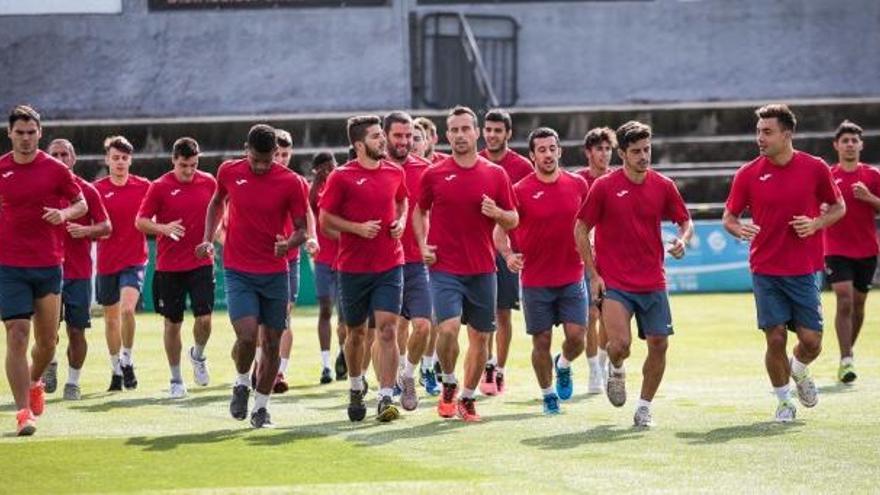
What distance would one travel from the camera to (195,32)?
43.5 metres

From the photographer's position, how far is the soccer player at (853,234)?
20656 mm

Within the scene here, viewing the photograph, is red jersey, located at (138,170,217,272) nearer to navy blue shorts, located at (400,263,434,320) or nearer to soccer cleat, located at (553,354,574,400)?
navy blue shorts, located at (400,263,434,320)

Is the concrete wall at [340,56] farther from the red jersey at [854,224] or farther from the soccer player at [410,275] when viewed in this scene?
the soccer player at [410,275]

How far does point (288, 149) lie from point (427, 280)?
3548 millimetres

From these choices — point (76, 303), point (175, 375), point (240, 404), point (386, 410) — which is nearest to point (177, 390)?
point (175, 375)

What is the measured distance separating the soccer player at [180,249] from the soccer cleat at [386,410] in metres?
3.72

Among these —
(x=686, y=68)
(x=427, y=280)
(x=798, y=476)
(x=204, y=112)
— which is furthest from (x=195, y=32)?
(x=798, y=476)

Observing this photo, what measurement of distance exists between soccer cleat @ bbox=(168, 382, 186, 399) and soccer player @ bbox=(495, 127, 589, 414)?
385 centimetres

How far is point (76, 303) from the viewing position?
20125 millimetres

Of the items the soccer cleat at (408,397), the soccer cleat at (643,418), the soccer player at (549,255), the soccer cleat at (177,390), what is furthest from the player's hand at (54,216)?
the soccer cleat at (643,418)

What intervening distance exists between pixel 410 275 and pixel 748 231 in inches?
136

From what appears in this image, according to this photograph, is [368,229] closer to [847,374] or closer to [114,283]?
[847,374]

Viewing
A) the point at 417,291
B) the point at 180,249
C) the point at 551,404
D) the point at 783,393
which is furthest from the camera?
the point at 180,249

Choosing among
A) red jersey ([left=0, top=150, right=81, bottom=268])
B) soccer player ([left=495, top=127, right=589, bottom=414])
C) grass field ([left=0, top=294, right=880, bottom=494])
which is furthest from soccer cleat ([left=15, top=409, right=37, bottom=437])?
soccer player ([left=495, top=127, right=589, bottom=414])
